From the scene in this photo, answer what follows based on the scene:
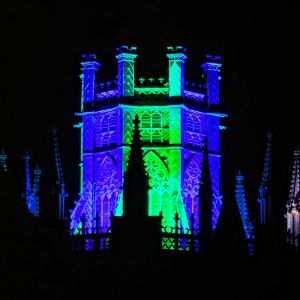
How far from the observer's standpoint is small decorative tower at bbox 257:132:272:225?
213ft

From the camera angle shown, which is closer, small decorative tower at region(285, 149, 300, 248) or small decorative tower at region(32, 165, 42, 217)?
small decorative tower at region(285, 149, 300, 248)

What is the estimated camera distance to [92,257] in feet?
205

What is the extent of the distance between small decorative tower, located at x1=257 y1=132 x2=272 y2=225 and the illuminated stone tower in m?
2.71

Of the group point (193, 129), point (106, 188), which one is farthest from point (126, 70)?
point (106, 188)

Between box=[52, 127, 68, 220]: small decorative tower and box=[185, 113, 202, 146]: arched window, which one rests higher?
box=[185, 113, 202, 146]: arched window

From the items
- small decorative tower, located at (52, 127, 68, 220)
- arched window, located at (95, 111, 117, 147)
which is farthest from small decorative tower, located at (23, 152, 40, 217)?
arched window, located at (95, 111, 117, 147)

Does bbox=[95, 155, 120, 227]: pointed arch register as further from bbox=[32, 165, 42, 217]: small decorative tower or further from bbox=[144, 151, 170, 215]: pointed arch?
bbox=[32, 165, 42, 217]: small decorative tower

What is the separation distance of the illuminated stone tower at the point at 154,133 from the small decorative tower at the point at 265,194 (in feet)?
8.90

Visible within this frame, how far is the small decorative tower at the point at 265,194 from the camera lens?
64.8 metres

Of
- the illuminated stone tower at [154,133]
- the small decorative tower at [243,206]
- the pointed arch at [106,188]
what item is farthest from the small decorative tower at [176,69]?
the small decorative tower at [243,206]

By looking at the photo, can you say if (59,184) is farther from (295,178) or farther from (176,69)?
(295,178)

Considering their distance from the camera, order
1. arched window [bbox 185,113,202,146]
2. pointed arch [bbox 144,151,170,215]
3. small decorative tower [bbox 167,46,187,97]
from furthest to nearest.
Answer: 1. arched window [bbox 185,113,202,146]
2. small decorative tower [bbox 167,46,187,97]
3. pointed arch [bbox 144,151,170,215]

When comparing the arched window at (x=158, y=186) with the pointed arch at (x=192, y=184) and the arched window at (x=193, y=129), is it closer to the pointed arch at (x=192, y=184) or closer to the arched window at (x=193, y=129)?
the pointed arch at (x=192, y=184)

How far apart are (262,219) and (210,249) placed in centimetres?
334
